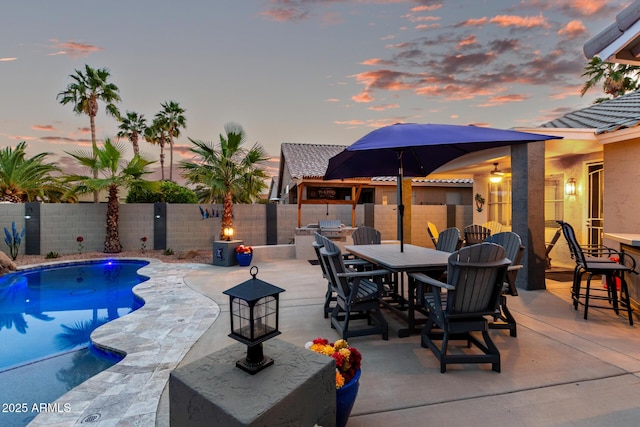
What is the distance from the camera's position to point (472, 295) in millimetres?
2746

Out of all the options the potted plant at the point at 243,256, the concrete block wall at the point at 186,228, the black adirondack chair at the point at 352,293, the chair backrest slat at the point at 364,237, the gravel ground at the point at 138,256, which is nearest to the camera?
the black adirondack chair at the point at 352,293

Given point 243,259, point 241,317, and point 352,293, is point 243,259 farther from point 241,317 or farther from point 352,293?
point 241,317

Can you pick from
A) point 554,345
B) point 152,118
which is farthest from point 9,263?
point 152,118

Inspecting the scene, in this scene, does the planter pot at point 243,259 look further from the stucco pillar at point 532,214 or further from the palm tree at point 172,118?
the palm tree at point 172,118

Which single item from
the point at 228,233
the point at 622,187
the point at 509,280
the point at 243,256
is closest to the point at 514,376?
the point at 509,280

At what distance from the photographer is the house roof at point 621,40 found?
2.08 m

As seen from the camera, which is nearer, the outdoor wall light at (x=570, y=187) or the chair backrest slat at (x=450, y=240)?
the chair backrest slat at (x=450, y=240)

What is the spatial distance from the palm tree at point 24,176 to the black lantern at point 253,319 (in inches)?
508

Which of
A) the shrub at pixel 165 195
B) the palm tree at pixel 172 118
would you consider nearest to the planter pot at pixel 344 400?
the shrub at pixel 165 195

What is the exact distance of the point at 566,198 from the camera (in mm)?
7480

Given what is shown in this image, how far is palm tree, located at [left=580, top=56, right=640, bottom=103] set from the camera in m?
14.5

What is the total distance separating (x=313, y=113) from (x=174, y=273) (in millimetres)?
8099

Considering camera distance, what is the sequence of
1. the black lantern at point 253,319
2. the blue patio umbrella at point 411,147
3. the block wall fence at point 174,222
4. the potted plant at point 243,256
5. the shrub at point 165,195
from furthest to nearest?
the shrub at point 165,195 < the block wall fence at point 174,222 < the potted plant at point 243,256 < the blue patio umbrella at point 411,147 < the black lantern at point 253,319

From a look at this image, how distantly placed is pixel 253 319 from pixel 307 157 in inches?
530
